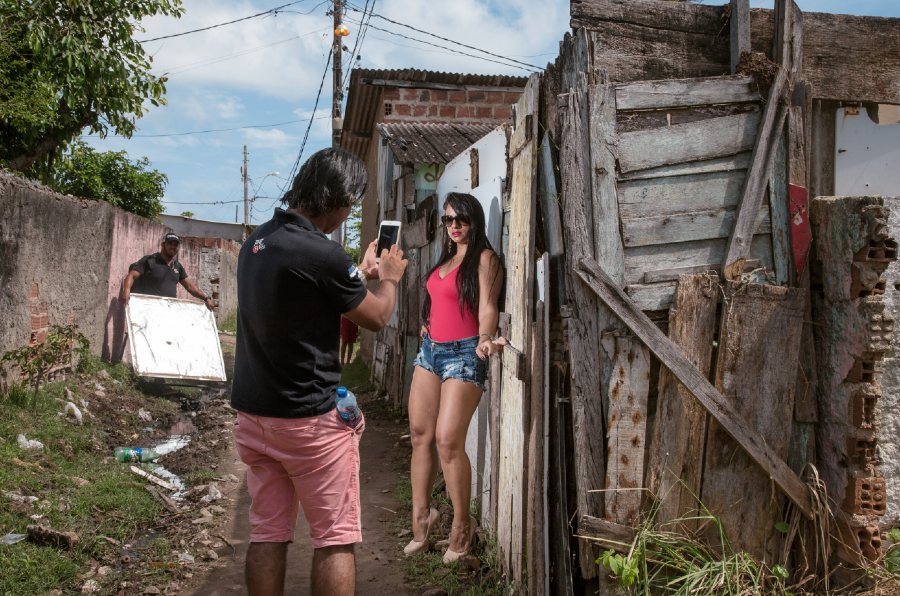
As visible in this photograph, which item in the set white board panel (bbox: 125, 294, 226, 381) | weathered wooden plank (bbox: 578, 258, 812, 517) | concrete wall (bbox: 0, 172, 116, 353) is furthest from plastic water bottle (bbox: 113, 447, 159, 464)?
weathered wooden plank (bbox: 578, 258, 812, 517)

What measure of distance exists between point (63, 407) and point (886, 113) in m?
6.98

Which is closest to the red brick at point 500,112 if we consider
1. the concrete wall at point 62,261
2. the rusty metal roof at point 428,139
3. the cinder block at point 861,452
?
the rusty metal roof at point 428,139

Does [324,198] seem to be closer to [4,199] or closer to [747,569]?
[747,569]

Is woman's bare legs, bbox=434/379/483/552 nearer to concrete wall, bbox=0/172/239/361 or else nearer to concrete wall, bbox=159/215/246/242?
concrete wall, bbox=0/172/239/361

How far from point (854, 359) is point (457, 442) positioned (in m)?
1.93

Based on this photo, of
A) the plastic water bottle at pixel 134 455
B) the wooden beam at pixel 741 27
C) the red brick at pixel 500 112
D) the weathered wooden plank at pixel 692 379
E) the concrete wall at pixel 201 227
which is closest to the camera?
the weathered wooden plank at pixel 692 379

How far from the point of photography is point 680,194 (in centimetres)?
308

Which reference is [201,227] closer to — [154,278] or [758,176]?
[154,278]

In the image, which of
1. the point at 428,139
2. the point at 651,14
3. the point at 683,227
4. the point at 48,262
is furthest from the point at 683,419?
the point at 428,139

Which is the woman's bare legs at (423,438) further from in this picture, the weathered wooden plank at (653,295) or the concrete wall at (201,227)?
the concrete wall at (201,227)

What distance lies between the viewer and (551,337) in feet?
11.0

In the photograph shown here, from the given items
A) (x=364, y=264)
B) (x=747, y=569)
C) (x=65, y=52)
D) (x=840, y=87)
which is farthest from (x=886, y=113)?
(x=65, y=52)

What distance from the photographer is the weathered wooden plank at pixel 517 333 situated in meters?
3.48

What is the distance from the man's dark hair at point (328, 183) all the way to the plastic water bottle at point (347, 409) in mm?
694
